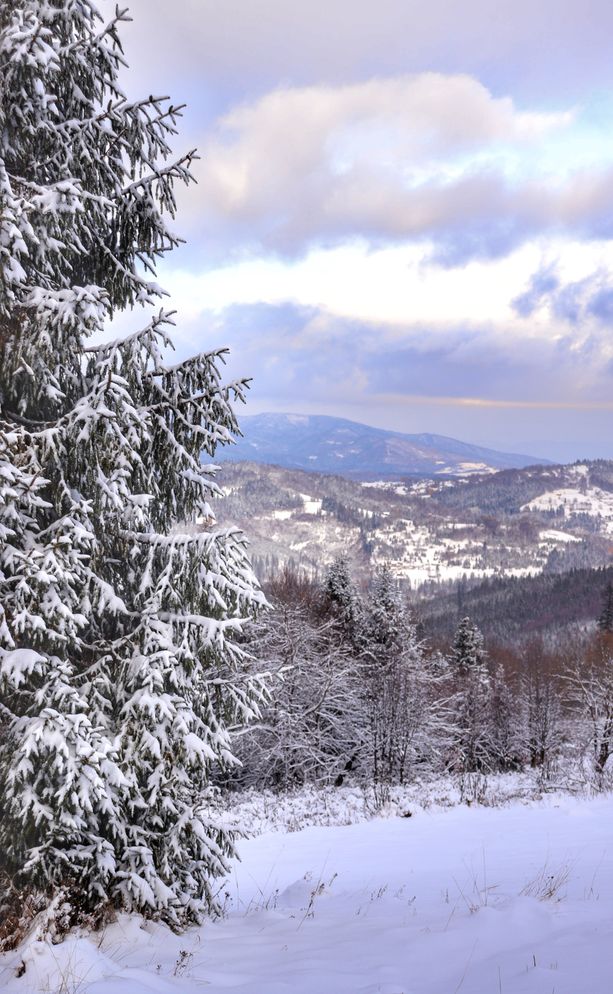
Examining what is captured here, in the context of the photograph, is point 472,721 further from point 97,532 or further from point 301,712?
point 97,532

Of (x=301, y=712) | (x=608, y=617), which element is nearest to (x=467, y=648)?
(x=301, y=712)

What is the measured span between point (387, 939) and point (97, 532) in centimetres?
398

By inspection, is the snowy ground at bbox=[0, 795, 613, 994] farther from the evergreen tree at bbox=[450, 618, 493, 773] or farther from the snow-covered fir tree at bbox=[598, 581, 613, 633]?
the snow-covered fir tree at bbox=[598, 581, 613, 633]

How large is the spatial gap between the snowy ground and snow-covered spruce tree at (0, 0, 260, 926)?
49cm

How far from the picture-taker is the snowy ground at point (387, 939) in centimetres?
356

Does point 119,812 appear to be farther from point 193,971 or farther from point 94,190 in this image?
point 94,190

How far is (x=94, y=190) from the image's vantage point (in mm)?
5457

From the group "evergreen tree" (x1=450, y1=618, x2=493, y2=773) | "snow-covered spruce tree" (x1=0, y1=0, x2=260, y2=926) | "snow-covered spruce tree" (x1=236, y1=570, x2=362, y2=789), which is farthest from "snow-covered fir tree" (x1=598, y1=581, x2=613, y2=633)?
"snow-covered spruce tree" (x1=0, y1=0, x2=260, y2=926)

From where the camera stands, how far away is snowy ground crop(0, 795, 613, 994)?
3.56 m

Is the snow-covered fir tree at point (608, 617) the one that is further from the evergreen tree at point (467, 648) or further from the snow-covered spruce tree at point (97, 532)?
the snow-covered spruce tree at point (97, 532)

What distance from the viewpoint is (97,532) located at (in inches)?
199

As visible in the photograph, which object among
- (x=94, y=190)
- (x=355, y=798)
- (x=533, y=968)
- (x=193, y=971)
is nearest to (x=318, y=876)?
(x=193, y=971)

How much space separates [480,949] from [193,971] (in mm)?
1979

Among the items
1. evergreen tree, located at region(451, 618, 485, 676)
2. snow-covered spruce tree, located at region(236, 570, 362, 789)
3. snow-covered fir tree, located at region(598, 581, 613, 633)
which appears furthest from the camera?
snow-covered fir tree, located at region(598, 581, 613, 633)
